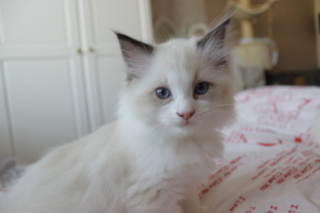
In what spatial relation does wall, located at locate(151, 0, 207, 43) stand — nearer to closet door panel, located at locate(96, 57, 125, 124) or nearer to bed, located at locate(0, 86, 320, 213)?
closet door panel, located at locate(96, 57, 125, 124)

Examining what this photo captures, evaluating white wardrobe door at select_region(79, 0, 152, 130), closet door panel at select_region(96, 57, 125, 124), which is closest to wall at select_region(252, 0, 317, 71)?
white wardrobe door at select_region(79, 0, 152, 130)

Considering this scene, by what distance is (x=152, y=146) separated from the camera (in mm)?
767

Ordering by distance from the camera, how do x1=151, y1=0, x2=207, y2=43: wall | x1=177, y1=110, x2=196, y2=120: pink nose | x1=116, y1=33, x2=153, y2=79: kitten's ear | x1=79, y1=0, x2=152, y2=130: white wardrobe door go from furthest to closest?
x1=151, y1=0, x2=207, y2=43: wall
x1=79, y1=0, x2=152, y2=130: white wardrobe door
x1=116, y1=33, x2=153, y2=79: kitten's ear
x1=177, y1=110, x2=196, y2=120: pink nose

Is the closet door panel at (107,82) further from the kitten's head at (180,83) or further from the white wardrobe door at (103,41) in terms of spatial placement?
the kitten's head at (180,83)

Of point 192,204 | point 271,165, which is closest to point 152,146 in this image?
point 192,204

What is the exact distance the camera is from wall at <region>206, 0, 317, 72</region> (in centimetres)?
434

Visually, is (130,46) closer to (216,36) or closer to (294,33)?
(216,36)

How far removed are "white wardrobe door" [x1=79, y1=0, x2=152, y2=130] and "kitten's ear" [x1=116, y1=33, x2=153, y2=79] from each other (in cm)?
153

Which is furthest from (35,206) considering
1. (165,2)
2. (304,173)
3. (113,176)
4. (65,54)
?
(165,2)

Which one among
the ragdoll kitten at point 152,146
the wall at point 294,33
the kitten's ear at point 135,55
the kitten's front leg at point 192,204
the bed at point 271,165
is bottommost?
the kitten's front leg at point 192,204

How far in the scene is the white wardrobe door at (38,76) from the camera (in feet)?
6.97

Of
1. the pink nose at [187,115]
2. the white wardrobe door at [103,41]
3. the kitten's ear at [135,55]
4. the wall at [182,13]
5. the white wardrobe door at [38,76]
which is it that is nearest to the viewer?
the pink nose at [187,115]

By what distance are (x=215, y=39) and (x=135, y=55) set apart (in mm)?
289

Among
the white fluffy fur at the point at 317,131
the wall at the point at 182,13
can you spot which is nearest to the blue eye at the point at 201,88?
the white fluffy fur at the point at 317,131
